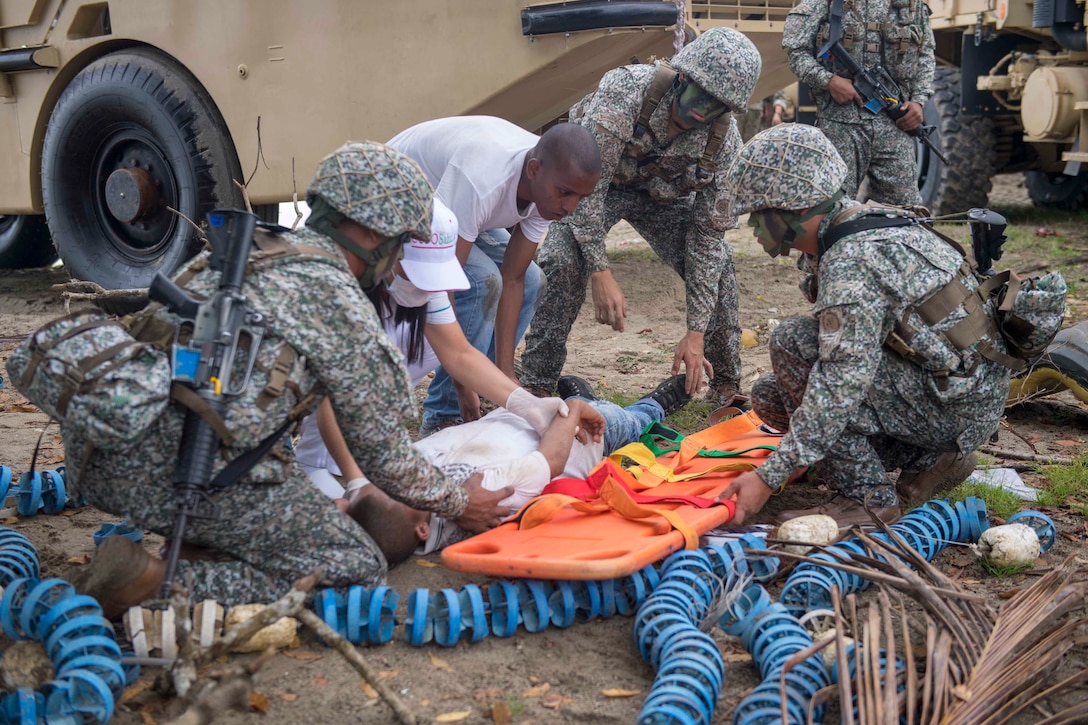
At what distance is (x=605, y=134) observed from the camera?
4320 mm

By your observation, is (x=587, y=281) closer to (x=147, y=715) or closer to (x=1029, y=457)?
(x=1029, y=457)

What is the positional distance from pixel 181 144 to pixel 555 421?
11.9ft

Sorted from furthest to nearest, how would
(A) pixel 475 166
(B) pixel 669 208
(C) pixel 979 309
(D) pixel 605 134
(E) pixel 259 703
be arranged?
1. (B) pixel 669 208
2. (D) pixel 605 134
3. (A) pixel 475 166
4. (C) pixel 979 309
5. (E) pixel 259 703

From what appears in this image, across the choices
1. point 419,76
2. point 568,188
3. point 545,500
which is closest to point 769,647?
point 545,500

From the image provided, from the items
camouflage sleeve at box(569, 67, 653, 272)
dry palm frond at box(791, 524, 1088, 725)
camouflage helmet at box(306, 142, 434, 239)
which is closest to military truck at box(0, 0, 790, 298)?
camouflage sleeve at box(569, 67, 653, 272)

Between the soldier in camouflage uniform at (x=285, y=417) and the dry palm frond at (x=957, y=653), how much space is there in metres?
1.15

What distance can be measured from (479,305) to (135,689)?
7.14 ft

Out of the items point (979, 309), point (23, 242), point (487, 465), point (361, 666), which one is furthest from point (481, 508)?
point (23, 242)

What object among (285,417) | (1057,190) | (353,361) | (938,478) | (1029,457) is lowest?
(1057,190)

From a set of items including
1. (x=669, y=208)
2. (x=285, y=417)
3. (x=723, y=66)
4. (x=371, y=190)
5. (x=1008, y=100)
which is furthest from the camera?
(x=1008, y=100)

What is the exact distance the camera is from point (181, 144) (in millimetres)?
6004

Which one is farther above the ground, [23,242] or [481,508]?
[481,508]

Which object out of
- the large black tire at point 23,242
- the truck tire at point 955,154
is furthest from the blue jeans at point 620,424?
the large black tire at point 23,242

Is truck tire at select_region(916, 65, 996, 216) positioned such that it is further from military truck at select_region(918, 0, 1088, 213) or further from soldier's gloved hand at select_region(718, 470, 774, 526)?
soldier's gloved hand at select_region(718, 470, 774, 526)
